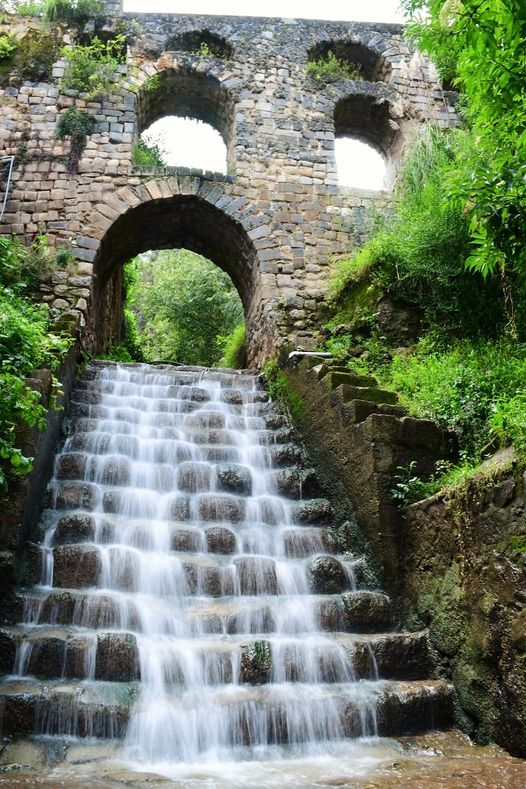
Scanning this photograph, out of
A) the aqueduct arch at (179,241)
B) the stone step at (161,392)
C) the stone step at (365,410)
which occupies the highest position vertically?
the aqueduct arch at (179,241)

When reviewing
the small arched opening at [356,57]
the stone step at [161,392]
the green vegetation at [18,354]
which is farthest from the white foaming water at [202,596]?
the small arched opening at [356,57]

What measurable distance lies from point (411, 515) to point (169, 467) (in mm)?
2751

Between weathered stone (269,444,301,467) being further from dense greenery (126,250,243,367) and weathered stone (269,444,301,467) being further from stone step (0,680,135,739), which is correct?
dense greenery (126,250,243,367)

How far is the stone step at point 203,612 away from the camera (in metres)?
4.09

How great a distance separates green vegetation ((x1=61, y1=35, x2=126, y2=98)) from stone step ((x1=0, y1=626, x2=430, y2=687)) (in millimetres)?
10204

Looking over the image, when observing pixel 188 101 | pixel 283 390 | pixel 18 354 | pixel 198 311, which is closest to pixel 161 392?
pixel 283 390

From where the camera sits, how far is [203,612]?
429 cm

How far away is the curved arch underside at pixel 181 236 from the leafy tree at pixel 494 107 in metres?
5.94

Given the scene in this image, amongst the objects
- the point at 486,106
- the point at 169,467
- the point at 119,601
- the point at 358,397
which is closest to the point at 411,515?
the point at 358,397

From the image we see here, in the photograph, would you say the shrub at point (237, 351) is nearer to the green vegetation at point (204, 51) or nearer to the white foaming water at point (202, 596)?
the white foaming water at point (202, 596)

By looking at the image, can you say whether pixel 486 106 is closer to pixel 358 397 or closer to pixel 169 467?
pixel 358 397

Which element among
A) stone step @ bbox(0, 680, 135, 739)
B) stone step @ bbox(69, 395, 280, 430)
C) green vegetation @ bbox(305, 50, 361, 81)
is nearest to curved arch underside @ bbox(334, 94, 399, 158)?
green vegetation @ bbox(305, 50, 361, 81)

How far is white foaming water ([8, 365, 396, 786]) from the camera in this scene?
11.3ft

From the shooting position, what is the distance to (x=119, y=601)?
424 centimetres
